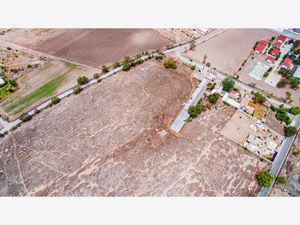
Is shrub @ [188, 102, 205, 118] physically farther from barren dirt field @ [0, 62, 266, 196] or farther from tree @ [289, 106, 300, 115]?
tree @ [289, 106, 300, 115]

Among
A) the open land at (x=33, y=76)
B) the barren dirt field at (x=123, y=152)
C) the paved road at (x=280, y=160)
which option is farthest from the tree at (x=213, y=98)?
the open land at (x=33, y=76)

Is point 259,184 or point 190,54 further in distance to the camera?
point 190,54

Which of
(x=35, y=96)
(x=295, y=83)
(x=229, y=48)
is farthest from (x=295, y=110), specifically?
(x=35, y=96)

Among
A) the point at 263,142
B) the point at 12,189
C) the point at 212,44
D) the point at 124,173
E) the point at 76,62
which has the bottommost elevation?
the point at 12,189

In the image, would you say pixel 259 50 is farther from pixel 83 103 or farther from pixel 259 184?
pixel 83 103

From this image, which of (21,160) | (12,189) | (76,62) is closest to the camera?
(12,189)

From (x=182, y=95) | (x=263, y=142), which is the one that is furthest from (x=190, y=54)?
(x=263, y=142)

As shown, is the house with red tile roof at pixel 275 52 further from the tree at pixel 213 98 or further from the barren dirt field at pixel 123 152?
the barren dirt field at pixel 123 152

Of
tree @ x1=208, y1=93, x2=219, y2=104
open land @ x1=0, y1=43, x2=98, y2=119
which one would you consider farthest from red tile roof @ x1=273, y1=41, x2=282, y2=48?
open land @ x1=0, y1=43, x2=98, y2=119

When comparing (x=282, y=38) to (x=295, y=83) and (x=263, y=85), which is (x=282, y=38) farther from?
(x=263, y=85)
